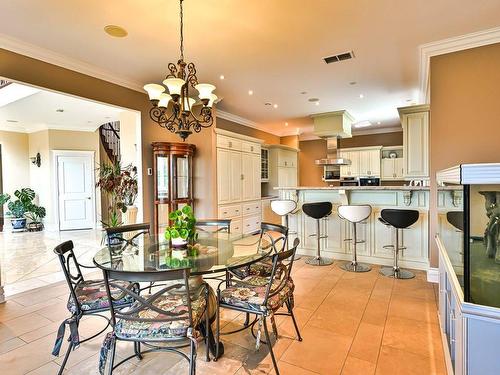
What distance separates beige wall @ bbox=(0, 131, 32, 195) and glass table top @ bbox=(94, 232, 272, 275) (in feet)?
23.5

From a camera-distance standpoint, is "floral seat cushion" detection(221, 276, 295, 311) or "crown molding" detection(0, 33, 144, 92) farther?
"crown molding" detection(0, 33, 144, 92)

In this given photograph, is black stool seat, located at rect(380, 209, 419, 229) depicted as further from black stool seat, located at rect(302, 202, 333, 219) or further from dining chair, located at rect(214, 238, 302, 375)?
dining chair, located at rect(214, 238, 302, 375)

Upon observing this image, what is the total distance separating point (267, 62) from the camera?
364cm

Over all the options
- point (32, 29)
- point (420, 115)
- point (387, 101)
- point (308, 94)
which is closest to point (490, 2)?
point (420, 115)

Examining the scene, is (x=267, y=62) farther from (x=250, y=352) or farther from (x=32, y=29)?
(x=250, y=352)

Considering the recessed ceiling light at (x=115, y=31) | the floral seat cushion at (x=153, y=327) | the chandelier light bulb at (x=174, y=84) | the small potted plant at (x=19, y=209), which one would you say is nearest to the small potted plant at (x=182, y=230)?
the floral seat cushion at (x=153, y=327)

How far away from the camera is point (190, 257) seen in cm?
209

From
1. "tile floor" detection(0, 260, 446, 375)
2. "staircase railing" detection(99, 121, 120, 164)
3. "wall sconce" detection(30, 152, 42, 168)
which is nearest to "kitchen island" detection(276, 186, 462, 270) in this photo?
"tile floor" detection(0, 260, 446, 375)

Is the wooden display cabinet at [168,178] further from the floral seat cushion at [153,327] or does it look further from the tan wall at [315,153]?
the tan wall at [315,153]

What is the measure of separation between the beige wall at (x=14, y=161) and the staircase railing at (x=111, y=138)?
2094 millimetres

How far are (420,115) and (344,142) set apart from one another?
5.14m

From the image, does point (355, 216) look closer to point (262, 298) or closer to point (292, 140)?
point (262, 298)

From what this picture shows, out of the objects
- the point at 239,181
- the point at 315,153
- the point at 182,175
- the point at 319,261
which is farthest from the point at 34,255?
the point at 315,153

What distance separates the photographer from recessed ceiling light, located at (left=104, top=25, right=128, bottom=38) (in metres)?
2.76
